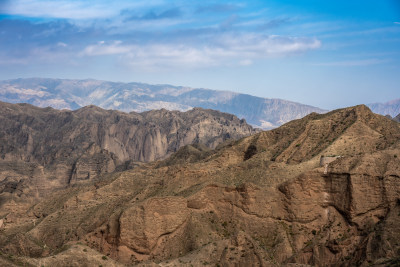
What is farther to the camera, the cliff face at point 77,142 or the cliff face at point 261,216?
the cliff face at point 77,142

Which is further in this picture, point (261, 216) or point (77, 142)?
point (77, 142)

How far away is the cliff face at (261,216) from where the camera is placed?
38.6 m

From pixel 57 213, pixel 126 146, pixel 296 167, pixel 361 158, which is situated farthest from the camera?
pixel 126 146

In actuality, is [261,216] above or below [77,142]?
above

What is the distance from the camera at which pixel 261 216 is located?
43.7m

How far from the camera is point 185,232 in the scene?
138 ft

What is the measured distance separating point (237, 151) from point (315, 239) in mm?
19757

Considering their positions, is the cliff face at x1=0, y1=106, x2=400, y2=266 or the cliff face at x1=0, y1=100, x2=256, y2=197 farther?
the cliff face at x1=0, y1=100, x2=256, y2=197

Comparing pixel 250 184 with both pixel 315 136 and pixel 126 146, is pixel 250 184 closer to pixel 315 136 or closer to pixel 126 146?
pixel 315 136

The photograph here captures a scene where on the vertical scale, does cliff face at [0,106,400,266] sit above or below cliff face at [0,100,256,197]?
above

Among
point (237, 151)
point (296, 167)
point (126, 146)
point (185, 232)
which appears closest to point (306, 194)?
point (296, 167)

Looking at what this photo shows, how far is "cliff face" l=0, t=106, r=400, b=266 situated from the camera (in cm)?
3856

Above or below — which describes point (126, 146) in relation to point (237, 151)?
below

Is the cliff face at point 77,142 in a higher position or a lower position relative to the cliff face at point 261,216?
lower
